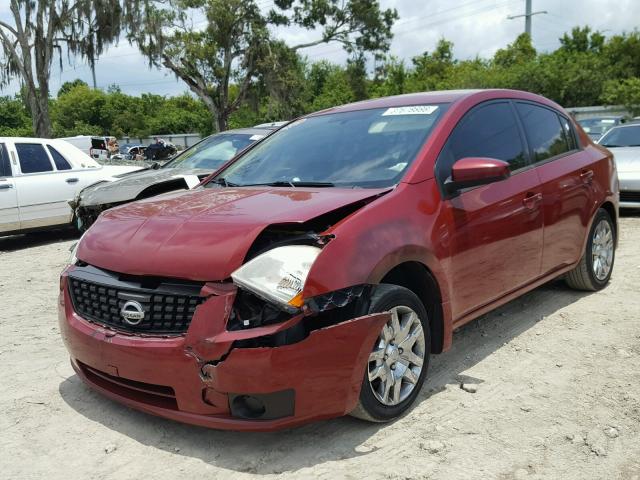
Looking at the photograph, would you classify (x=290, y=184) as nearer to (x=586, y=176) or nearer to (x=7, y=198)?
(x=586, y=176)

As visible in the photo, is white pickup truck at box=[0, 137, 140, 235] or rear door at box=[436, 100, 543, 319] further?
white pickup truck at box=[0, 137, 140, 235]

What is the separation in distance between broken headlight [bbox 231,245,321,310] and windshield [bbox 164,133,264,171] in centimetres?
496

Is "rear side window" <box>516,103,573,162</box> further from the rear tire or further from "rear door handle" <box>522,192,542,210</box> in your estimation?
the rear tire

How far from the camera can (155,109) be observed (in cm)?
7194

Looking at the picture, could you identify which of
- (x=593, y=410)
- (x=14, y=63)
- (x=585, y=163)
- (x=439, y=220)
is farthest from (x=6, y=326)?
(x=14, y=63)

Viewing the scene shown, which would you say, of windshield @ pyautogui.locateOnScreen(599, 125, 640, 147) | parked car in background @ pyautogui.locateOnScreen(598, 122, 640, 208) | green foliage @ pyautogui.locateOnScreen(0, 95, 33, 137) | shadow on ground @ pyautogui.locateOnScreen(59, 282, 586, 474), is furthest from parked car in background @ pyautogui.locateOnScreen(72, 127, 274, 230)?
green foliage @ pyautogui.locateOnScreen(0, 95, 33, 137)

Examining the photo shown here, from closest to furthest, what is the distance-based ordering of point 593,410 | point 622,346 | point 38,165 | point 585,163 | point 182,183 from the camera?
point 593,410 < point 622,346 < point 585,163 < point 182,183 < point 38,165

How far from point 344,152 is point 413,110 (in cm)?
53

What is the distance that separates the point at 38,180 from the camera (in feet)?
29.2

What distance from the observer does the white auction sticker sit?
3846 millimetres

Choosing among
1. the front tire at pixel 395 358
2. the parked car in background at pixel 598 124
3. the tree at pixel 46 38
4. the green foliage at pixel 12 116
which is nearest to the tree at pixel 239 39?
the tree at pixel 46 38

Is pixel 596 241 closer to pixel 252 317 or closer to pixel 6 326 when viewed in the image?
pixel 252 317

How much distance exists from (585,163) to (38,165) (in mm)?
7423

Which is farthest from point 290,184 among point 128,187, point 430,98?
point 128,187
